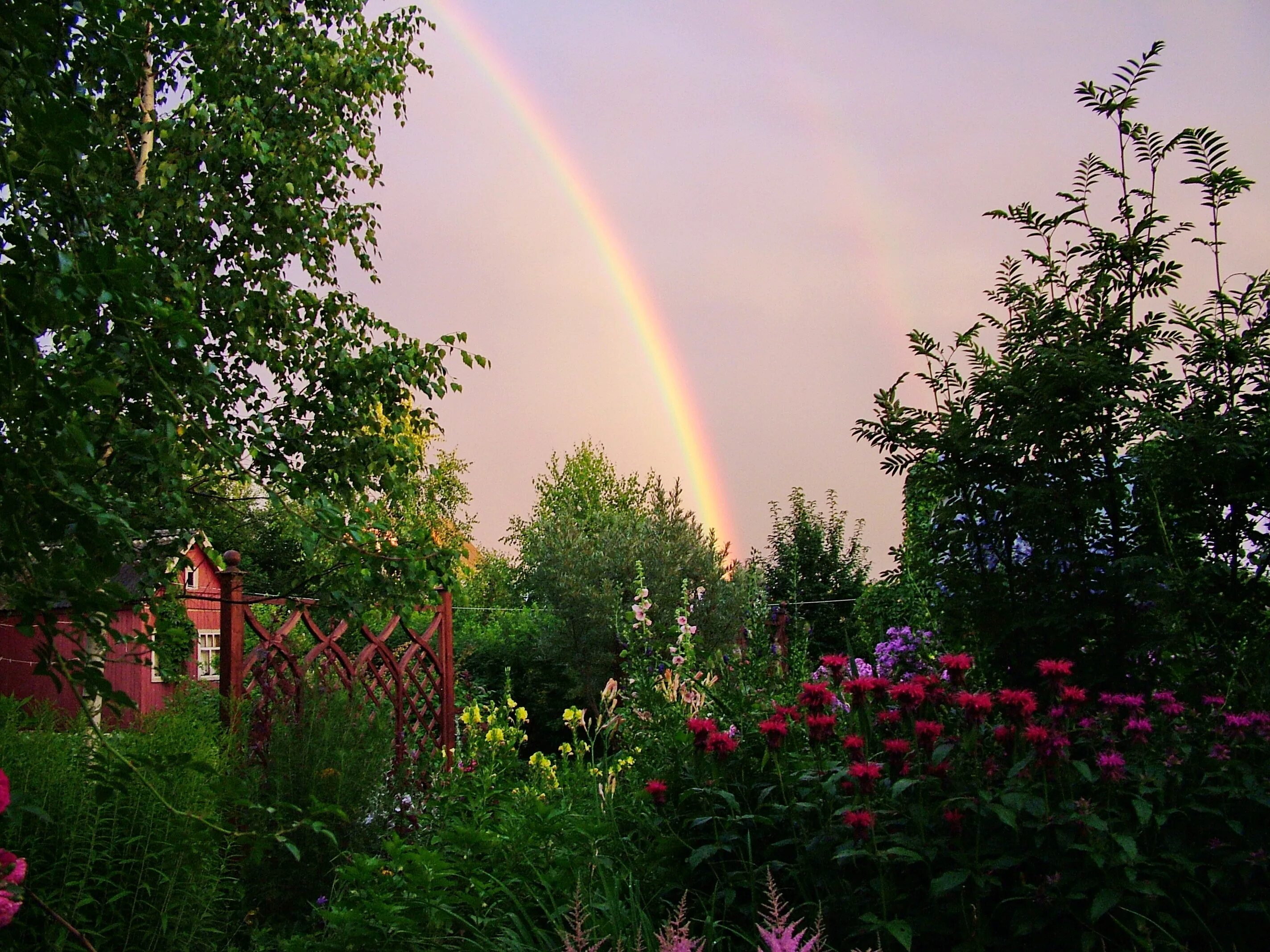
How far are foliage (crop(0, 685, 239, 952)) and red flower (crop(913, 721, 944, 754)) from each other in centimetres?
201

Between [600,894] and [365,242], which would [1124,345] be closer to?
[600,894]

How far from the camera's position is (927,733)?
2.42m

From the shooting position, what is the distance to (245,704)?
5301 mm

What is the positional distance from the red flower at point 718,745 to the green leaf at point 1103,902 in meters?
0.96

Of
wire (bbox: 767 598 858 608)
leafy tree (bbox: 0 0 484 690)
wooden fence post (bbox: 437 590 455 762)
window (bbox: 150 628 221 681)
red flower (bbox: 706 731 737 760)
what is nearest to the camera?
leafy tree (bbox: 0 0 484 690)

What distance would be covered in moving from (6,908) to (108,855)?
3.73 ft

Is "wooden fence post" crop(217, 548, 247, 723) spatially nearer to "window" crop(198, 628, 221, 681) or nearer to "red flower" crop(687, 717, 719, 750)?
"red flower" crop(687, 717, 719, 750)

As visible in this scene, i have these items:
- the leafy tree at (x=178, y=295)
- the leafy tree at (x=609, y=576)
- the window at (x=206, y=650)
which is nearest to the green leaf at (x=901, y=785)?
the leafy tree at (x=178, y=295)

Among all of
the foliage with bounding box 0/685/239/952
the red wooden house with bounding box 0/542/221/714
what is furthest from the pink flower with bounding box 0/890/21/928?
the red wooden house with bounding box 0/542/221/714

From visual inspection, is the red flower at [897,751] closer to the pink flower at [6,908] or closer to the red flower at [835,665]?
the red flower at [835,665]

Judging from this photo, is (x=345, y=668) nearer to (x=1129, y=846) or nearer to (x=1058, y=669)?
(x=1058, y=669)

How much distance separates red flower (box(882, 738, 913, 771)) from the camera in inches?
95.1

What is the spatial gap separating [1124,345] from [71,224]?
3.58 m

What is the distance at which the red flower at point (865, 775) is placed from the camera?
7.54 feet
